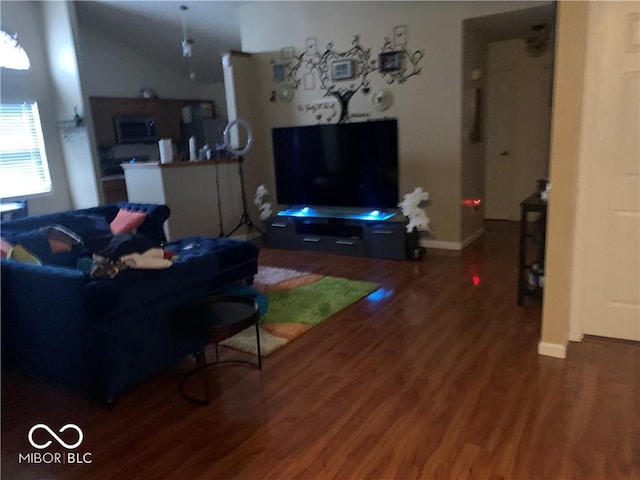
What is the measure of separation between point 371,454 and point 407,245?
3.18 meters

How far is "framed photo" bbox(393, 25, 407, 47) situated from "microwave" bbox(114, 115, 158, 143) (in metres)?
4.46

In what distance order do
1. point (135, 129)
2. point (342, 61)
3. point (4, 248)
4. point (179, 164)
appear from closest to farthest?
1. point (4, 248)
2. point (179, 164)
3. point (342, 61)
4. point (135, 129)

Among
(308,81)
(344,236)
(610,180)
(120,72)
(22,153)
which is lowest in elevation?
(344,236)

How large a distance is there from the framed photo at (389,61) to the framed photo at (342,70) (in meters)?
0.36

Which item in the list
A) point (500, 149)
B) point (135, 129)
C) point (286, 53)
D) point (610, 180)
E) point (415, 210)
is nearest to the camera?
point (610, 180)

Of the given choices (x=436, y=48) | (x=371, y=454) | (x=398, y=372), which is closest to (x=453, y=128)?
(x=436, y=48)

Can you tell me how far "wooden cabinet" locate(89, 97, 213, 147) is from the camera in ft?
23.6

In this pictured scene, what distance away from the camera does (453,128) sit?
510cm

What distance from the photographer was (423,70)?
5121 mm

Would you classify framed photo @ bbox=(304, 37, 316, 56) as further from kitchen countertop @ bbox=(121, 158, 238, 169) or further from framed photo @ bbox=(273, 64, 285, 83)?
kitchen countertop @ bbox=(121, 158, 238, 169)

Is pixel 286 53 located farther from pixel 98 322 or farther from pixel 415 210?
pixel 98 322

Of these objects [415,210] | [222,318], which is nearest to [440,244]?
[415,210]

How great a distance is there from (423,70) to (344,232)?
1956mm

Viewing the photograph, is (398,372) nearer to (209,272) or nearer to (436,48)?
(209,272)
